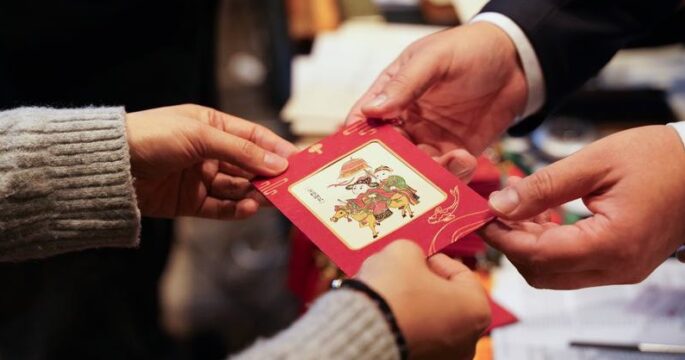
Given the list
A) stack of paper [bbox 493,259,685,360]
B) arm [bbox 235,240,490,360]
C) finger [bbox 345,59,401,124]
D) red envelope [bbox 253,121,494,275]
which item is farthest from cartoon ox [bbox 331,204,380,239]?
stack of paper [bbox 493,259,685,360]

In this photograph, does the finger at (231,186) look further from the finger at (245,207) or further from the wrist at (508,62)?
the wrist at (508,62)

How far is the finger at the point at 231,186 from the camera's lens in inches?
40.9

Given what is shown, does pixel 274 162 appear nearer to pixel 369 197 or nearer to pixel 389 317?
pixel 369 197

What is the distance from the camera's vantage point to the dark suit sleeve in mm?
1134

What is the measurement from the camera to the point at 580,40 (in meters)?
1.16

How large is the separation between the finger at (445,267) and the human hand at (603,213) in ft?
0.27

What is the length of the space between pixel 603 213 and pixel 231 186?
1.90 feet

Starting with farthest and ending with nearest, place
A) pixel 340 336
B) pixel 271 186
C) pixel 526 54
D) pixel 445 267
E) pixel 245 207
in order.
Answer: pixel 526 54
pixel 245 207
pixel 271 186
pixel 445 267
pixel 340 336

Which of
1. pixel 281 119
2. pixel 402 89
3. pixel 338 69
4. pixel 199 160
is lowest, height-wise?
pixel 281 119

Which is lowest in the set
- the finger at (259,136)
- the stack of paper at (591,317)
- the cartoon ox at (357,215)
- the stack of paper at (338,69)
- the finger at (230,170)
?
the stack of paper at (591,317)

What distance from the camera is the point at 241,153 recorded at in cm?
92

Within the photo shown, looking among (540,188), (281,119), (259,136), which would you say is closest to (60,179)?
(259,136)

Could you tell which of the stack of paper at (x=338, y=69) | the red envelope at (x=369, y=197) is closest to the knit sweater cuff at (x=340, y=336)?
the red envelope at (x=369, y=197)

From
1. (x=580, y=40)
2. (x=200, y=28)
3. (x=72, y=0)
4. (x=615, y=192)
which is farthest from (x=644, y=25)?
(x=72, y=0)
